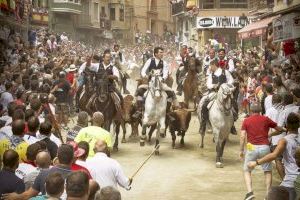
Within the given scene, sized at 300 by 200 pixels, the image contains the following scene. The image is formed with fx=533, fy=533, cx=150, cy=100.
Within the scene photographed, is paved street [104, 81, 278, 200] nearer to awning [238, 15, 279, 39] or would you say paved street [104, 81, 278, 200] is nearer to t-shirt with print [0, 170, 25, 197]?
t-shirt with print [0, 170, 25, 197]

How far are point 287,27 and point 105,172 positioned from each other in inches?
597

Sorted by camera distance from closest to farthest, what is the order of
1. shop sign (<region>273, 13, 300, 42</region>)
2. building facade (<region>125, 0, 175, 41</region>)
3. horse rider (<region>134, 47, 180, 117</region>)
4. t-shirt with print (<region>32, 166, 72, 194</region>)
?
t-shirt with print (<region>32, 166, 72, 194</region>) → horse rider (<region>134, 47, 180, 117</region>) → shop sign (<region>273, 13, 300, 42</region>) → building facade (<region>125, 0, 175, 41</region>)

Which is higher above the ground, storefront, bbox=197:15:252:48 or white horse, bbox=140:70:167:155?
storefront, bbox=197:15:252:48

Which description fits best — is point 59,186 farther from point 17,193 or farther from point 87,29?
point 87,29

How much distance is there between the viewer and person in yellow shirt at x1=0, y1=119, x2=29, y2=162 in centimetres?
804

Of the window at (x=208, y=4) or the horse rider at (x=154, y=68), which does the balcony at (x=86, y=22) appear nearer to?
the window at (x=208, y=4)

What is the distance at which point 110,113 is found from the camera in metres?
15.5

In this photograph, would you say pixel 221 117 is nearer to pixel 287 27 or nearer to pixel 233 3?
pixel 287 27

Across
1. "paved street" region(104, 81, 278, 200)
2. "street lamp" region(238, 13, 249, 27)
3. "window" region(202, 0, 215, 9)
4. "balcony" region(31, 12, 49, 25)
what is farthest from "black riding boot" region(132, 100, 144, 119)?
"window" region(202, 0, 215, 9)

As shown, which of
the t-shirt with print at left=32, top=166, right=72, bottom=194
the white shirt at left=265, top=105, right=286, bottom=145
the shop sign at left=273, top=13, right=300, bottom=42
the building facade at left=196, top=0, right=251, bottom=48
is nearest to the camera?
the t-shirt with print at left=32, top=166, right=72, bottom=194

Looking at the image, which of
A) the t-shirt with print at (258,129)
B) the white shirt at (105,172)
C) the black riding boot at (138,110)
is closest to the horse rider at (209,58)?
the black riding boot at (138,110)

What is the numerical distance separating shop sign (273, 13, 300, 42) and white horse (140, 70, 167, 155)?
6981 millimetres

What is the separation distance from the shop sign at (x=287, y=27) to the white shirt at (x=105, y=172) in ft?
45.7

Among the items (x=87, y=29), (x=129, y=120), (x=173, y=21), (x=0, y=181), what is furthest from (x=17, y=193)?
(x=173, y=21)
